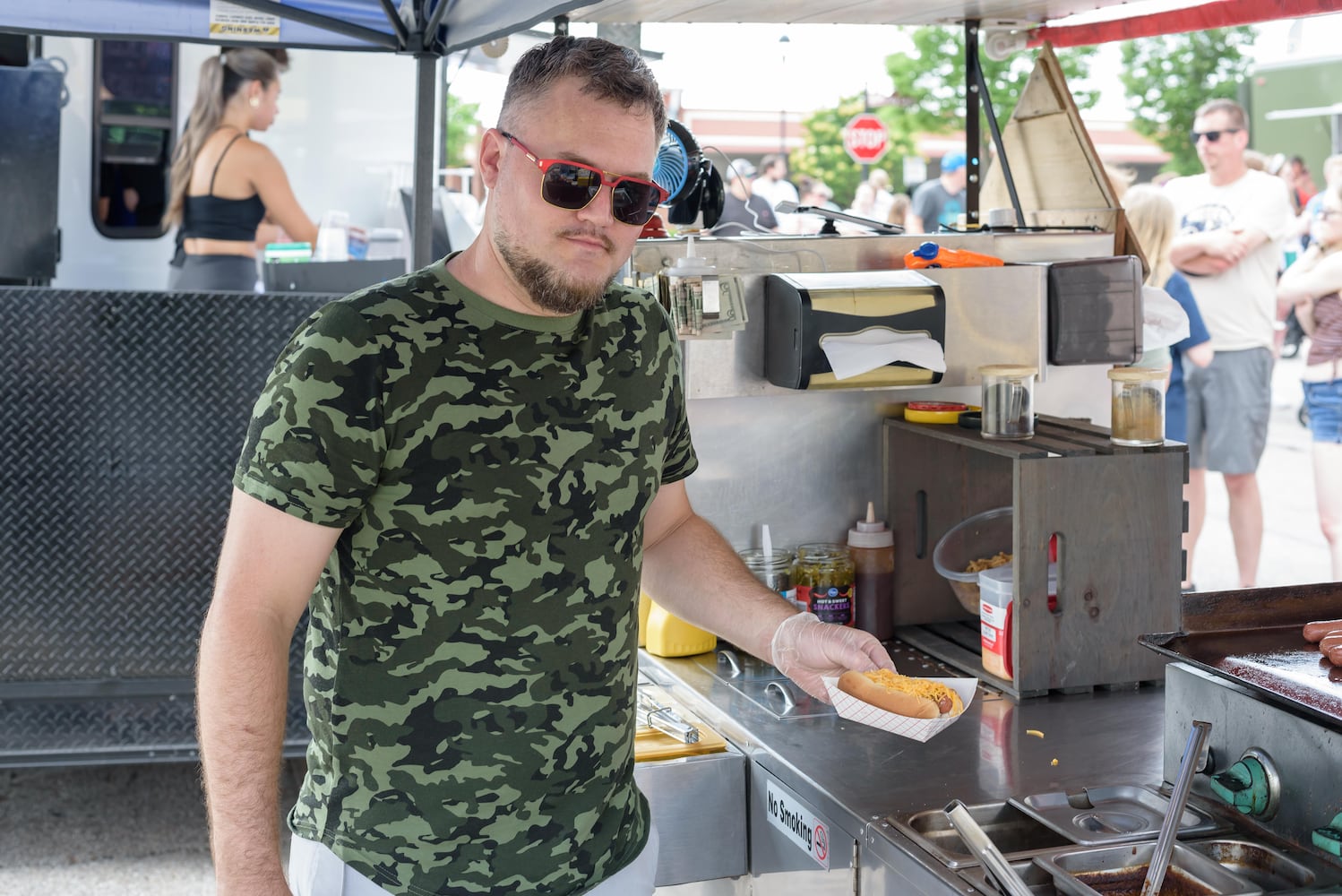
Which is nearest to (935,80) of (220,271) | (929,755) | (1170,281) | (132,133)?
(1170,281)

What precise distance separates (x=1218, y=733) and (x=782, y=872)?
0.79m

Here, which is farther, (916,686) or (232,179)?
(232,179)

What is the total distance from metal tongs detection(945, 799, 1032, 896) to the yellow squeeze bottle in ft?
3.82

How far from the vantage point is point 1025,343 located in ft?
9.81

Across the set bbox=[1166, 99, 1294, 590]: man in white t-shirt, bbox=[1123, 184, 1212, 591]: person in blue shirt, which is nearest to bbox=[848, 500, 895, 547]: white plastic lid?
bbox=[1123, 184, 1212, 591]: person in blue shirt

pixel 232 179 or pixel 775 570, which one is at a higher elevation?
pixel 232 179

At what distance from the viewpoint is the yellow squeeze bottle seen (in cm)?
296

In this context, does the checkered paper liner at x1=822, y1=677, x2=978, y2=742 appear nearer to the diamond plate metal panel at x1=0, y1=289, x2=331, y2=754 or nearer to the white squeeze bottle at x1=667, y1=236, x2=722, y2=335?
the white squeeze bottle at x1=667, y1=236, x2=722, y2=335

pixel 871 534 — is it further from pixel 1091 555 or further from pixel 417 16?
pixel 417 16

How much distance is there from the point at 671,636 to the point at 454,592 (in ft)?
4.05

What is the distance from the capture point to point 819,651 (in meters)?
2.11

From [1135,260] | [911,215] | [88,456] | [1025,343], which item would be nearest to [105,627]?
[88,456]

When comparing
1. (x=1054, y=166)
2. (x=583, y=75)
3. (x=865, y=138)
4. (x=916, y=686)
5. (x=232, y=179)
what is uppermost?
(x=865, y=138)

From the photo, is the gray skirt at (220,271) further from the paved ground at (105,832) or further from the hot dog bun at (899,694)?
the hot dog bun at (899,694)
